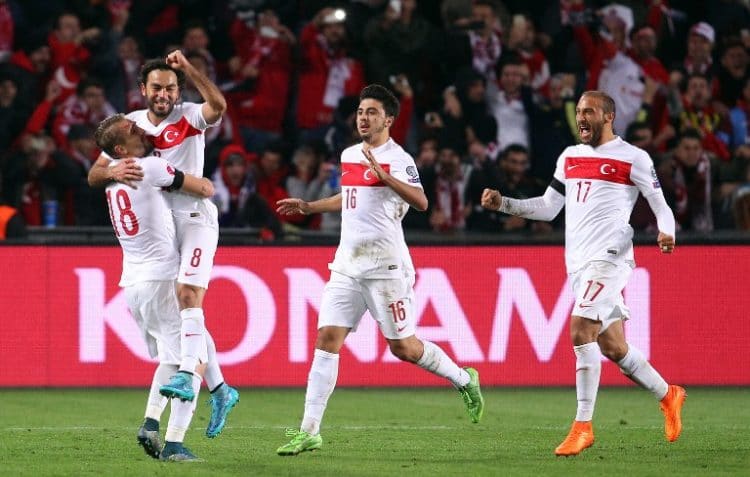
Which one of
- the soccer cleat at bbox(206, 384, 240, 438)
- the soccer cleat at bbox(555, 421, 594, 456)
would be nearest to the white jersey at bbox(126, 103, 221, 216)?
the soccer cleat at bbox(206, 384, 240, 438)

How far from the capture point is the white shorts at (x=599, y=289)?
977 centimetres

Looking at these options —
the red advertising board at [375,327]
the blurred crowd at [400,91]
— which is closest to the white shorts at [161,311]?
the red advertising board at [375,327]

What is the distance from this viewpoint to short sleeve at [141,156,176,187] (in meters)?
9.12

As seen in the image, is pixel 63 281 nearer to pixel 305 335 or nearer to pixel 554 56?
pixel 305 335

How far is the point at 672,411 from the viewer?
1011 centimetres

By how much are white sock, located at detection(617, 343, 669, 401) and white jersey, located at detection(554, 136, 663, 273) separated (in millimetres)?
651

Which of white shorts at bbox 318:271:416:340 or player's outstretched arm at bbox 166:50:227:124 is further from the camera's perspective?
white shorts at bbox 318:271:416:340

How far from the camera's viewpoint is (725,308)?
14211 millimetres

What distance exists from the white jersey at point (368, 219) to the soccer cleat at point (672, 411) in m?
2.01

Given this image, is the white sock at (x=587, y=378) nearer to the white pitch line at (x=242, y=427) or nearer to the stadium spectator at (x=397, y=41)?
the white pitch line at (x=242, y=427)

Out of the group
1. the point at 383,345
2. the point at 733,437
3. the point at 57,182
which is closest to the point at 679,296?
the point at 383,345

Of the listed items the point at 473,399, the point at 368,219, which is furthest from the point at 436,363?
the point at 368,219

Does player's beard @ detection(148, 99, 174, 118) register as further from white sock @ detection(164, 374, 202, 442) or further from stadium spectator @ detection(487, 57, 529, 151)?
stadium spectator @ detection(487, 57, 529, 151)

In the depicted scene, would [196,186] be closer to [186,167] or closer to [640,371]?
[186,167]
